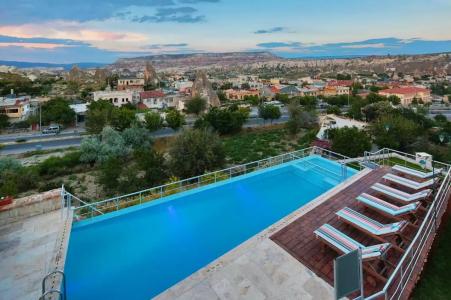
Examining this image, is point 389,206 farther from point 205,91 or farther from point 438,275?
point 205,91

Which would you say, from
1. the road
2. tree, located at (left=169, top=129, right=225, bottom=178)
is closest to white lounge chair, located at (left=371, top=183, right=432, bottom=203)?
tree, located at (left=169, top=129, right=225, bottom=178)

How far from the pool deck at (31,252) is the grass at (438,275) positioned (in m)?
6.78

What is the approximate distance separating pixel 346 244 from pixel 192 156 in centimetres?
1288

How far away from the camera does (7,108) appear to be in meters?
45.0

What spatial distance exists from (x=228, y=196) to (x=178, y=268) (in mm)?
3927

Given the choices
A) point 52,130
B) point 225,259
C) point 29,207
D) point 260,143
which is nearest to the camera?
point 225,259

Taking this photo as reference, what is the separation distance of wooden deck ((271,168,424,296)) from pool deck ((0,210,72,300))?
483 centimetres

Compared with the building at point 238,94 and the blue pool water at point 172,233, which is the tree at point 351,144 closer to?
the blue pool water at point 172,233

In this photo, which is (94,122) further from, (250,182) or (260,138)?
(250,182)

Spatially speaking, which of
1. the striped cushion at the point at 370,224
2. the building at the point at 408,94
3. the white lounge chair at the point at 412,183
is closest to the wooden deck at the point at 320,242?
the striped cushion at the point at 370,224

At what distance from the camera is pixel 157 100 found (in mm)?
59875

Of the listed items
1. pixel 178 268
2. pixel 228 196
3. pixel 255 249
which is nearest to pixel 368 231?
pixel 255 249

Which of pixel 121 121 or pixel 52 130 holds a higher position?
pixel 121 121

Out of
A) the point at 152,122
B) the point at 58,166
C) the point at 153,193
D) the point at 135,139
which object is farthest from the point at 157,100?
the point at 153,193
